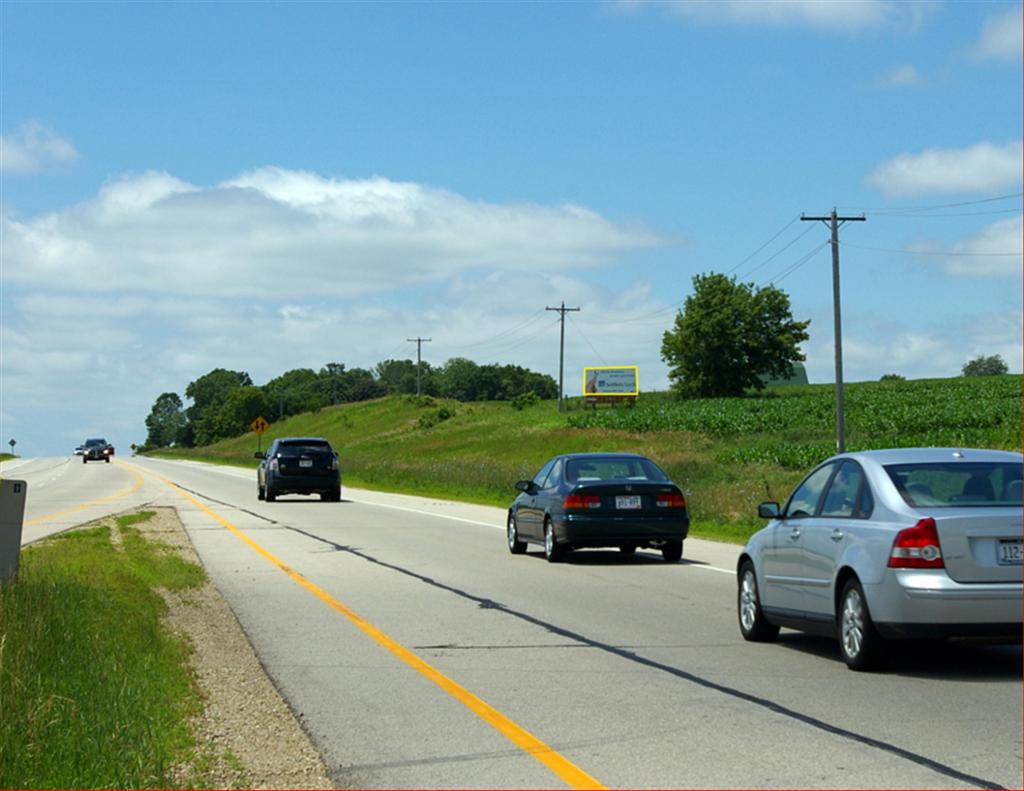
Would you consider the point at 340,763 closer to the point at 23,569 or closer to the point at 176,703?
the point at 176,703

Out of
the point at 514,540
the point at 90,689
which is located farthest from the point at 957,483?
the point at 514,540

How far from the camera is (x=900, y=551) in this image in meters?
10.4

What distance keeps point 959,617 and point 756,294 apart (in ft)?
416

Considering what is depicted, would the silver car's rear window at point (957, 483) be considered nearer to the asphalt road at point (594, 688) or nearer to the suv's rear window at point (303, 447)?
the asphalt road at point (594, 688)

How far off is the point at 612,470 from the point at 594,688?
11660 mm

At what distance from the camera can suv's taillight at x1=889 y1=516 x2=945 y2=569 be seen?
1027 cm

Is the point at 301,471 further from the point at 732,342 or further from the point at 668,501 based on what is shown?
the point at 732,342

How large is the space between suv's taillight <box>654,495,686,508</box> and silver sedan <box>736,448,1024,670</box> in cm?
848

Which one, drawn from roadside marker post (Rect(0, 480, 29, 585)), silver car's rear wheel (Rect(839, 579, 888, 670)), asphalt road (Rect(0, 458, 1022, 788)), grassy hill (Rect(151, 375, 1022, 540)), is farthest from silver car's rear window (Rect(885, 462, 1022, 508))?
grassy hill (Rect(151, 375, 1022, 540))

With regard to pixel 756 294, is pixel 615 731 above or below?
below

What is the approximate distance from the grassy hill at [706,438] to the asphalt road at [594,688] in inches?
435

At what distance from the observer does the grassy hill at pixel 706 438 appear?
42.8 m

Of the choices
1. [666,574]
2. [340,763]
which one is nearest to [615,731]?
[340,763]

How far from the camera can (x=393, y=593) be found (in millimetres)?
16781
